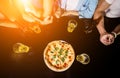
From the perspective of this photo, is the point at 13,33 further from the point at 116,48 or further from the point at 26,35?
the point at 116,48

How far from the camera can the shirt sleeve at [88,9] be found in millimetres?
1728

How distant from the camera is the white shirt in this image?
5.65ft

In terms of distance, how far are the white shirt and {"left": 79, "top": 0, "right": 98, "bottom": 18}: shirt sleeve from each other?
101mm

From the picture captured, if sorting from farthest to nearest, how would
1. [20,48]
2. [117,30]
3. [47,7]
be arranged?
[117,30] → [20,48] → [47,7]

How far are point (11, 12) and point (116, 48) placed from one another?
0.88 metres

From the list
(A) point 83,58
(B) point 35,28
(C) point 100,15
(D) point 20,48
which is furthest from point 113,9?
(D) point 20,48

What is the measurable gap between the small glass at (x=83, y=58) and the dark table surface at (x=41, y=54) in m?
0.02

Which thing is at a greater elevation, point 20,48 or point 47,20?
point 47,20

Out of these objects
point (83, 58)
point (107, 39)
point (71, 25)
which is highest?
point (71, 25)

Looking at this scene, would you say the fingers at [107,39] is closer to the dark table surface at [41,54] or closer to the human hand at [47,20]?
the dark table surface at [41,54]

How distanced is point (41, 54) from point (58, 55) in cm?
13

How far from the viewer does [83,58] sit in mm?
1878

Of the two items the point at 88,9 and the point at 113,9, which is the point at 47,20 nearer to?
the point at 88,9

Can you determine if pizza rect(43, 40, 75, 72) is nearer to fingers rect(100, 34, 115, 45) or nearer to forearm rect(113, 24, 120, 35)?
fingers rect(100, 34, 115, 45)
